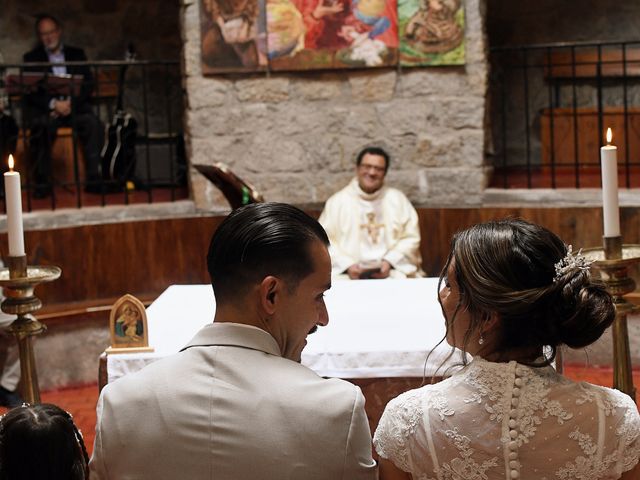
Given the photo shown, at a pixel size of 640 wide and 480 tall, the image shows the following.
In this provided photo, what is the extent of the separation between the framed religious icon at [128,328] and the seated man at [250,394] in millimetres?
1573

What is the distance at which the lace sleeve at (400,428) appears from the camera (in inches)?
72.3

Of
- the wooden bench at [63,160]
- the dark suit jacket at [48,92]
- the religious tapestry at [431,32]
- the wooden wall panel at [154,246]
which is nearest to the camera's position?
the wooden wall panel at [154,246]

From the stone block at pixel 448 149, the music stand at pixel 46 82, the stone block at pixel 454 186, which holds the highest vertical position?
the music stand at pixel 46 82

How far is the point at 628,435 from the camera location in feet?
5.91

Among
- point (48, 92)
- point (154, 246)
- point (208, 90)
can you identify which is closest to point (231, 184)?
point (154, 246)

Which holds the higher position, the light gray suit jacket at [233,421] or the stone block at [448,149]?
the stone block at [448,149]

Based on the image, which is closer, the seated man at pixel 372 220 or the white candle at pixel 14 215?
the white candle at pixel 14 215

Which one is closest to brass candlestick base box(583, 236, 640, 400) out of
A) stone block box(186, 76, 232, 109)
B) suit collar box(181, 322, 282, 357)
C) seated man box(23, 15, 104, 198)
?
suit collar box(181, 322, 282, 357)

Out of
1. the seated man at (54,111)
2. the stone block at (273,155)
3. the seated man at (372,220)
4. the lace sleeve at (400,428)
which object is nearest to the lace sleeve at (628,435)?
the lace sleeve at (400,428)

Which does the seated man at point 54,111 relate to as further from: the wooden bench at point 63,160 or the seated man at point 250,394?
the seated man at point 250,394

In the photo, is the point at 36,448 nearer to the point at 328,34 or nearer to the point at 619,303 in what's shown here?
the point at 619,303

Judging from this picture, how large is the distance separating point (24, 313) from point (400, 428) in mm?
1481

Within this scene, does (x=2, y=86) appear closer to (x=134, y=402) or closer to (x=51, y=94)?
(x=51, y=94)

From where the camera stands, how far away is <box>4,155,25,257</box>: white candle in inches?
117
